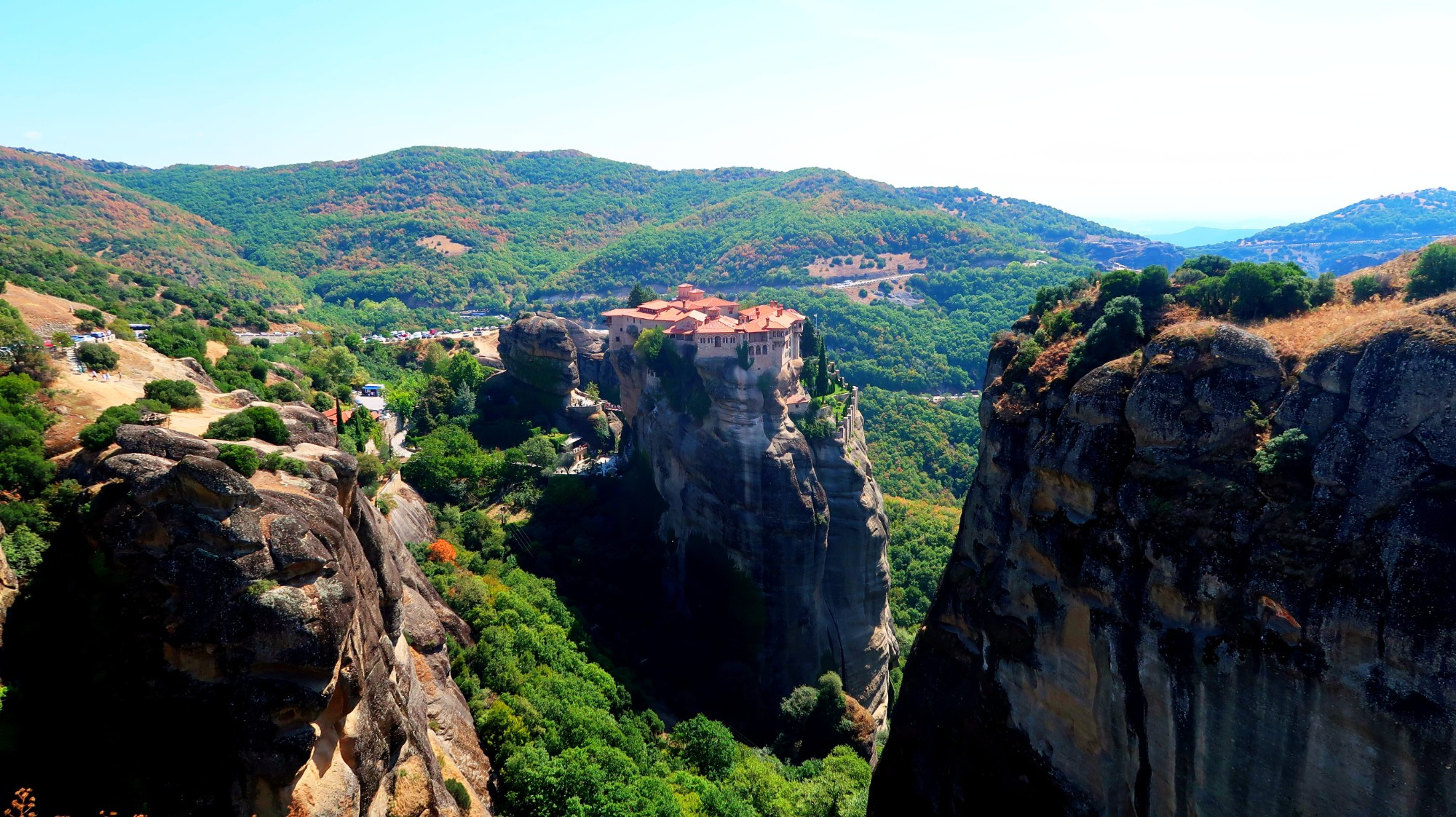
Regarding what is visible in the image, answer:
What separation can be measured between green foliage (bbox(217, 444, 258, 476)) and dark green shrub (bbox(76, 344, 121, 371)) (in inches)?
602

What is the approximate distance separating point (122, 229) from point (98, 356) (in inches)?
4646

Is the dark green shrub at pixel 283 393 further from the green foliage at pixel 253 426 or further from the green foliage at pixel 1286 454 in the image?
the green foliage at pixel 1286 454

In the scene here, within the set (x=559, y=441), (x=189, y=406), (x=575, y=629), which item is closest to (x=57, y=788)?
(x=189, y=406)

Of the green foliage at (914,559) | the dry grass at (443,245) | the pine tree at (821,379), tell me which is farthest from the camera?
the dry grass at (443,245)

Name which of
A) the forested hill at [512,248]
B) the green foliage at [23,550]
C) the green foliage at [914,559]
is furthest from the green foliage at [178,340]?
the forested hill at [512,248]

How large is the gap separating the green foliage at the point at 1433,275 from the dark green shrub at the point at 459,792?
108 ft

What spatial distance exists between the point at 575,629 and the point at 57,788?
102ft

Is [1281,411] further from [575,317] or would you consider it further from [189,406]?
[575,317]

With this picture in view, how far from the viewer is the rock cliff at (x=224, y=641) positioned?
1998 centimetres

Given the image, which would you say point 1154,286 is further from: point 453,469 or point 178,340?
point 178,340

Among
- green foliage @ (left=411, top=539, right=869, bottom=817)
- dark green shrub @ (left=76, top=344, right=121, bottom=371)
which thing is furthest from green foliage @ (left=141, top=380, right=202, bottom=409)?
green foliage @ (left=411, top=539, right=869, bottom=817)

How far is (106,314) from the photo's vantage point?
173 ft

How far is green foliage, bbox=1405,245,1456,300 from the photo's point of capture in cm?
2130

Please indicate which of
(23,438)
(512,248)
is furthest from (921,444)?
(512,248)
